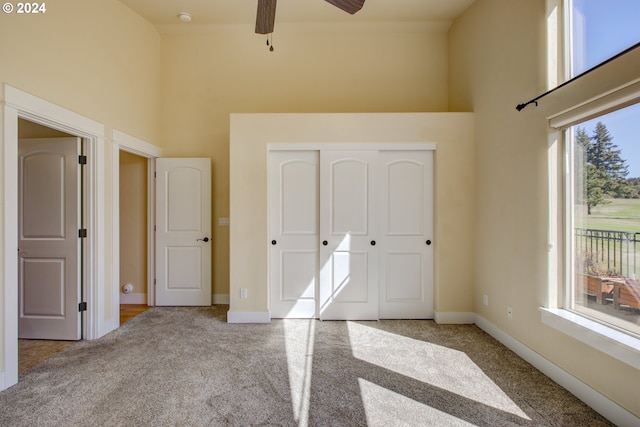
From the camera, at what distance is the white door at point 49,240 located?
10.1 ft

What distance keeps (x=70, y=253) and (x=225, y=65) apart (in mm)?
3010

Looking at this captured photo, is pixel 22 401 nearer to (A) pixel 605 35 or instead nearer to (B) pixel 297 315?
(B) pixel 297 315

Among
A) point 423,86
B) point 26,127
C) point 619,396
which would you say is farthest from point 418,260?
point 26,127

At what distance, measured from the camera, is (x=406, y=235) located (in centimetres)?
369

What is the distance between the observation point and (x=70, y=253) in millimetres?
3088

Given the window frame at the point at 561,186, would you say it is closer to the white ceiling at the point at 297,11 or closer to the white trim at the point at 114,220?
the white ceiling at the point at 297,11

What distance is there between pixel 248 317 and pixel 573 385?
300cm

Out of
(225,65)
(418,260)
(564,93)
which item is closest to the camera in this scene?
(564,93)

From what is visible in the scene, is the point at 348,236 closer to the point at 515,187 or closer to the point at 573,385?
the point at 515,187

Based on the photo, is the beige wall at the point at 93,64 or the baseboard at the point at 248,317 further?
the baseboard at the point at 248,317

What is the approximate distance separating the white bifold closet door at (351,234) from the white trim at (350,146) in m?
0.06

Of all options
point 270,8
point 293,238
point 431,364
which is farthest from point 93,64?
point 431,364

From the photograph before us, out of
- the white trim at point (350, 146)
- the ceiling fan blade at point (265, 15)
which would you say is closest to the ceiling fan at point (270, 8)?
the ceiling fan blade at point (265, 15)

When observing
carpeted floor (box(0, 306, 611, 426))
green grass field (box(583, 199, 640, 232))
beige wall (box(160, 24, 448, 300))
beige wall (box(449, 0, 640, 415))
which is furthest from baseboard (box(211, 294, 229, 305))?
green grass field (box(583, 199, 640, 232))
